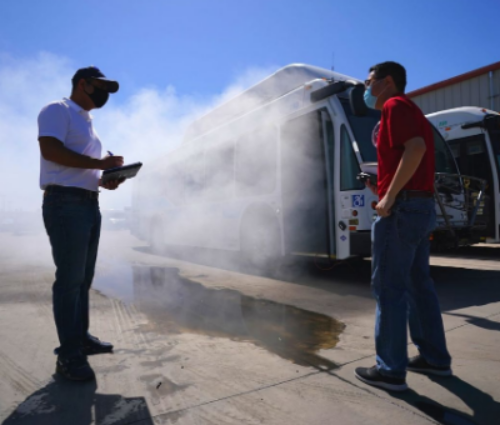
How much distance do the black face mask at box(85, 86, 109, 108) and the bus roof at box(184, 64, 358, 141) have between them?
3.93 m

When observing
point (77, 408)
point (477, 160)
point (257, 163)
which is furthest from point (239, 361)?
point (477, 160)

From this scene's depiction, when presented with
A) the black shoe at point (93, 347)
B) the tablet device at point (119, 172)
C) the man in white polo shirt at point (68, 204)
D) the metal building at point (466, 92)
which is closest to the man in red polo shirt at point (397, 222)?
the tablet device at point (119, 172)

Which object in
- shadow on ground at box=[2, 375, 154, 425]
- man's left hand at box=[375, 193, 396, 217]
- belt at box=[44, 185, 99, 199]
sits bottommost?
shadow on ground at box=[2, 375, 154, 425]

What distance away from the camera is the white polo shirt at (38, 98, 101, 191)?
2373mm

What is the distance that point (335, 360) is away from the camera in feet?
8.44

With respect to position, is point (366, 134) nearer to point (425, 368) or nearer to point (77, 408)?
point (425, 368)

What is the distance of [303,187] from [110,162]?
4.12 meters

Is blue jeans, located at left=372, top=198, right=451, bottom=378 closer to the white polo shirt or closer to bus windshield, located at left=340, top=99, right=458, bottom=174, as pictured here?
the white polo shirt

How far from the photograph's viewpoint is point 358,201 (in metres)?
5.01

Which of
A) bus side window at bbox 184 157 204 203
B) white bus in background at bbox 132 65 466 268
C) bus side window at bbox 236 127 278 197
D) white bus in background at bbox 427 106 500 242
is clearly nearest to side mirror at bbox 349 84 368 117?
white bus in background at bbox 132 65 466 268

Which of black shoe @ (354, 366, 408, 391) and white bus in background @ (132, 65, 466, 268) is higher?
white bus in background @ (132, 65, 466, 268)

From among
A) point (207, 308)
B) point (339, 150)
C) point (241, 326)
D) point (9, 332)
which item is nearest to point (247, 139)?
point (339, 150)

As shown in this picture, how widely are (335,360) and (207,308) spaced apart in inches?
72.3

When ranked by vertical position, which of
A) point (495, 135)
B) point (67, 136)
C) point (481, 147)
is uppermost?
point (495, 135)
